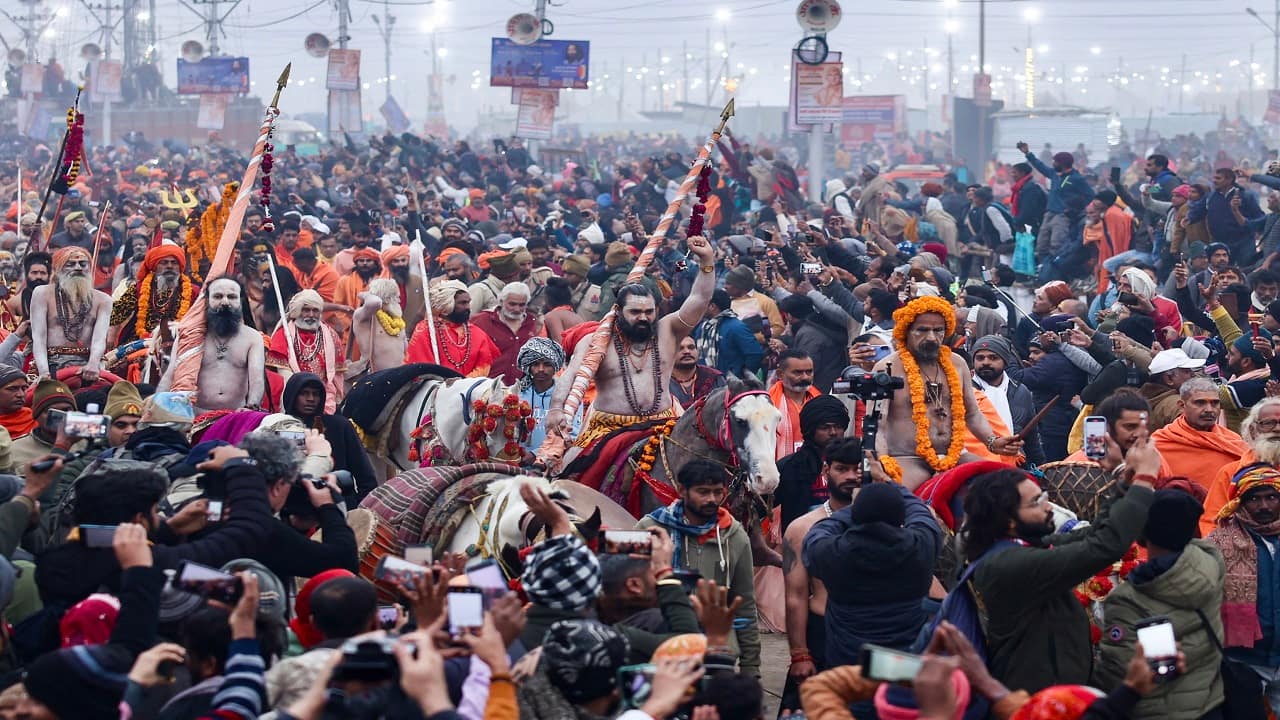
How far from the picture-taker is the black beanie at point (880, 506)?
6031 mm

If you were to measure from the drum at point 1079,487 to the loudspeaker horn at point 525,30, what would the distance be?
23080 millimetres

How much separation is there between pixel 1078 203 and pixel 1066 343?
33.4ft

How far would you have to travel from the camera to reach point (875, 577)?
6.14 meters

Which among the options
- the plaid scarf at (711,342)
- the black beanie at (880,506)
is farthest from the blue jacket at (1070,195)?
Answer: the black beanie at (880,506)

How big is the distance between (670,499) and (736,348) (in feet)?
13.0

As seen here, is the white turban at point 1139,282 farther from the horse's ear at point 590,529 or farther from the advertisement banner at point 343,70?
the advertisement banner at point 343,70

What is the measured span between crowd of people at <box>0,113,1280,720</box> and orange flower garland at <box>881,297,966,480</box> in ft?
0.06

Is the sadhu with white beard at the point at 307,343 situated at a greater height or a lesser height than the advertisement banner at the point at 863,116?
lesser

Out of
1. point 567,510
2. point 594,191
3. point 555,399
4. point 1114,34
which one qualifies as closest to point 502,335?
point 555,399

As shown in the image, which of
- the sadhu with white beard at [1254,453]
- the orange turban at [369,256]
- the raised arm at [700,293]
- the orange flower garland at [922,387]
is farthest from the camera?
the orange turban at [369,256]

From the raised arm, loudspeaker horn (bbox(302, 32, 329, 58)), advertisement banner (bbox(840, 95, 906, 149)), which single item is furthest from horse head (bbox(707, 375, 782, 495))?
advertisement banner (bbox(840, 95, 906, 149))

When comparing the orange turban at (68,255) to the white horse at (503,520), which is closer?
the white horse at (503,520)

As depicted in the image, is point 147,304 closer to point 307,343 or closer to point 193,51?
point 307,343

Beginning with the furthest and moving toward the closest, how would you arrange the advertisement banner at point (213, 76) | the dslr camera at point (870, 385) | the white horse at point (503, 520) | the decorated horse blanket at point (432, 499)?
the advertisement banner at point (213, 76) → the dslr camera at point (870, 385) → the decorated horse blanket at point (432, 499) → the white horse at point (503, 520)
